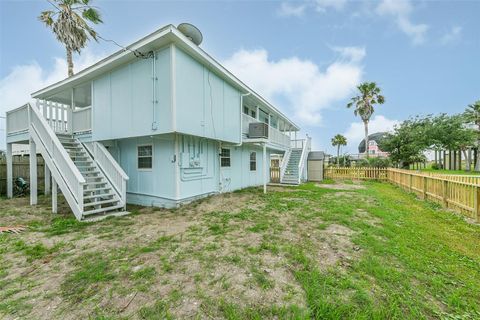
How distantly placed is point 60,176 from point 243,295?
6521 millimetres

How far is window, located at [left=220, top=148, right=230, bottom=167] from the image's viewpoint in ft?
31.2

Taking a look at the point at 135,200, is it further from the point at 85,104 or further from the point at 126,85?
the point at 85,104

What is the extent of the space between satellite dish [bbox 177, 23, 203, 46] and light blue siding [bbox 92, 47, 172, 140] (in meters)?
1.18

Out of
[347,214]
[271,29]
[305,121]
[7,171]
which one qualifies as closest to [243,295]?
[347,214]

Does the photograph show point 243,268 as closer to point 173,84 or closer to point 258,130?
point 173,84

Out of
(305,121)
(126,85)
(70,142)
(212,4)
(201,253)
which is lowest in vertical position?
(201,253)

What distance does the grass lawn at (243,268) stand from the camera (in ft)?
7.23

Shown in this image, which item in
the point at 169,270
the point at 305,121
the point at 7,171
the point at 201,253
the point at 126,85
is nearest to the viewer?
the point at 169,270

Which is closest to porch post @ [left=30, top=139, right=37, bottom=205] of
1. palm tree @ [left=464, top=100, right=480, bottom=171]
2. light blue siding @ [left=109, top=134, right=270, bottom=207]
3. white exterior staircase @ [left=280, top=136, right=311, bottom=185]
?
light blue siding @ [left=109, top=134, right=270, bottom=207]

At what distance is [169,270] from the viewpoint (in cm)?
298

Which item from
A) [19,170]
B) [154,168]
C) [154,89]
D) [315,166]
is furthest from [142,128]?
[315,166]

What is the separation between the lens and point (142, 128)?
22.0 ft

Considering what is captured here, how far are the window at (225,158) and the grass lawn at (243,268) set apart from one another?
4163mm

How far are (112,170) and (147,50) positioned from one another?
4078 mm
